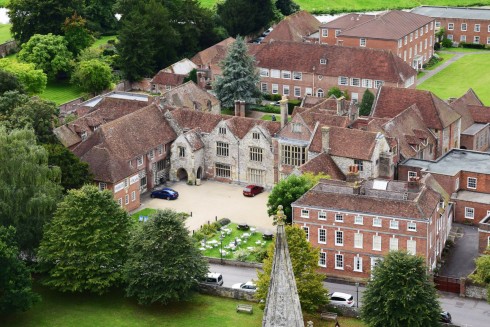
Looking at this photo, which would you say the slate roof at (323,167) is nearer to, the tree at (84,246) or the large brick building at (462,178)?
the large brick building at (462,178)

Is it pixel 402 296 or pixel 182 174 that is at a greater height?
pixel 402 296

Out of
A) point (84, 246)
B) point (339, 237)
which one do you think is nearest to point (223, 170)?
point (339, 237)

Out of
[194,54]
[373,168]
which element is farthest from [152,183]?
→ [194,54]

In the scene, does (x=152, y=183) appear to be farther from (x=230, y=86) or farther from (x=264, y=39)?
(x=264, y=39)

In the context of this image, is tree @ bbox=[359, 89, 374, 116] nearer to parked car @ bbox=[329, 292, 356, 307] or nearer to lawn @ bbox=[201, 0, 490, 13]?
parked car @ bbox=[329, 292, 356, 307]

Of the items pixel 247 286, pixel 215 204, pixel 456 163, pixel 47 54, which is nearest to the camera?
pixel 247 286

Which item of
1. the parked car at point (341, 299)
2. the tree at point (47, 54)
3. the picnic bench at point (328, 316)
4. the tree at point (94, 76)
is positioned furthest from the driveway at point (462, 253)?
the tree at point (47, 54)

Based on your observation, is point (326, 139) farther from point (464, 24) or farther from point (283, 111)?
point (464, 24)

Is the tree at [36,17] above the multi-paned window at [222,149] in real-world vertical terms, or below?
above
